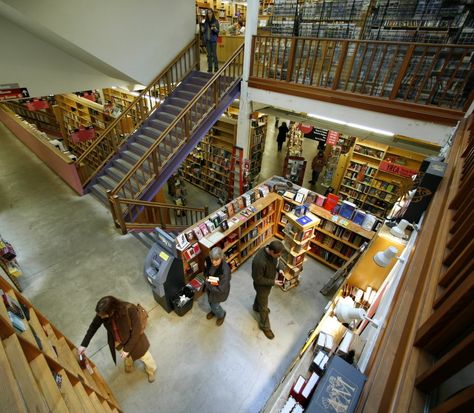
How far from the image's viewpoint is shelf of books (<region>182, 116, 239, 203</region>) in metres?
7.50

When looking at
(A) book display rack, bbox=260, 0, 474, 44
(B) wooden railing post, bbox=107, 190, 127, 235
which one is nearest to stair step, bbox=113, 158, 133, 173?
(B) wooden railing post, bbox=107, 190, 127, 235

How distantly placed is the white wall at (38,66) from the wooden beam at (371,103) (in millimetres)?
5263

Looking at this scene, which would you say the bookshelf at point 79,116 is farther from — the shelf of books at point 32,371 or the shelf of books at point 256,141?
the shelf of books at point 32,371

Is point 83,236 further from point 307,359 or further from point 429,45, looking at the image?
point 429,45

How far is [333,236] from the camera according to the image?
16.6ft

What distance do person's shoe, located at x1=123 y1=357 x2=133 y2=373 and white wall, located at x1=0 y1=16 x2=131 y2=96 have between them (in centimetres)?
673

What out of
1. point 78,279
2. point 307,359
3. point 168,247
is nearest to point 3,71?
point 78,279

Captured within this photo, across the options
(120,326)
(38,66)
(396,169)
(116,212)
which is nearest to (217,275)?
(120,326)

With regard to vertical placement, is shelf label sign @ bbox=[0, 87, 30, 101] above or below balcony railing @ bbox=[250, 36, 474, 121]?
below

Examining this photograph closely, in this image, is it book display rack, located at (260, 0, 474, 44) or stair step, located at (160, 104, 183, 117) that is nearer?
book display rack, located at (260, 0, 474, 44)

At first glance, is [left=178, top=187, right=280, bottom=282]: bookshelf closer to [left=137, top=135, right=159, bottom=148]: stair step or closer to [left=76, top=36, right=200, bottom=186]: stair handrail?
[left=137, top=135, right=159, bottom=148]: stair step

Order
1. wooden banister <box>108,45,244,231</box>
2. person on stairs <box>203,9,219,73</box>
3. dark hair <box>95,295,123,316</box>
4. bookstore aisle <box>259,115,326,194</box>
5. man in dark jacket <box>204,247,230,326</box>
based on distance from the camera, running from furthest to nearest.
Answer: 1. bookstore aisle <box>259,115,326,194</box>
2. person on stairs <box>203,9,219,73</box>
3. wooden banister <box>108,45,244,231</box>
4. man in dark jacket <box>204,247,230,326</box>
5. dark hair <box>95,295,123,316</box>

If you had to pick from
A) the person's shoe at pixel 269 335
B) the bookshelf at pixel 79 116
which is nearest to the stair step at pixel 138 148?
the bookshelf at pixel 79 116

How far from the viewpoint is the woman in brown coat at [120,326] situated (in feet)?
7.73
